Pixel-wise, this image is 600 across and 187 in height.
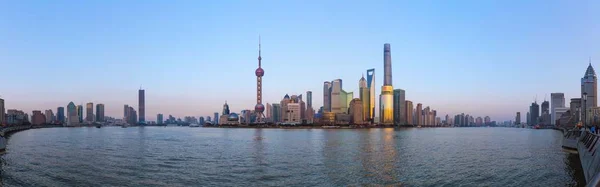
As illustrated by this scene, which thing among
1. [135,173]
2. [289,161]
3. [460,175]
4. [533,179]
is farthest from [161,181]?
[533,179]

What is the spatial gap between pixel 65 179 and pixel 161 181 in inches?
395

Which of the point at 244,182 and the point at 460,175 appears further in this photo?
the point at 460,175

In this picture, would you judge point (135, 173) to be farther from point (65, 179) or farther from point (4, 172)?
point (4, 172)

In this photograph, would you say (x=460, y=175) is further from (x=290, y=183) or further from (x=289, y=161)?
(x=289, y=161)

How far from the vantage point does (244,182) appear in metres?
38.0

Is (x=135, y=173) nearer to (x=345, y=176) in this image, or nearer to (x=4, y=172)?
(x=4, y=172)

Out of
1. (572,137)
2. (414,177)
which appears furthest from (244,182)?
(572,137)

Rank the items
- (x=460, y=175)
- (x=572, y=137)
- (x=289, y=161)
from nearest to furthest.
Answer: (x=460, y=175) < (x=289, y=161) < (x=572, y=137)

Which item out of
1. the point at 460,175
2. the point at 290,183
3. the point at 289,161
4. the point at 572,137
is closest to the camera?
the point at 290,183

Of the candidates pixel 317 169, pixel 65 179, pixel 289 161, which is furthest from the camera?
pixel 289 161

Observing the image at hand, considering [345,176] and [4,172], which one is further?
[4,172]

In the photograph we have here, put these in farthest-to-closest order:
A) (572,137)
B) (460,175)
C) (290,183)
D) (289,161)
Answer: (572,137) < (289,161) < (460,175) < (290,183)

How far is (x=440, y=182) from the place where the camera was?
38375 millimetres

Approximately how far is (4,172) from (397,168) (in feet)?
146
